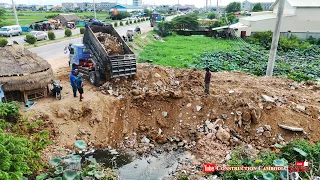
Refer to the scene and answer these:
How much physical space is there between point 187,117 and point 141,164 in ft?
8.63

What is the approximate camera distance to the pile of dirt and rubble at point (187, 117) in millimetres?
8578

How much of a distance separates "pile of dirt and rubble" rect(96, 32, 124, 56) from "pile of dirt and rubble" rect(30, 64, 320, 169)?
1.38 m

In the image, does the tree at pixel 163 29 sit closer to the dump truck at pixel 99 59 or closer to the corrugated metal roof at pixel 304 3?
the corrugated metal roof at pixel 304 3

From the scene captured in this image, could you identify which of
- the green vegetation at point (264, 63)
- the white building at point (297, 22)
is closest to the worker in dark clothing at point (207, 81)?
the green vegetation at point (264, 63)

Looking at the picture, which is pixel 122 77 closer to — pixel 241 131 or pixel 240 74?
pixel 241 131

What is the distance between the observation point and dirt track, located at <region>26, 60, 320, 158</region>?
871 cm

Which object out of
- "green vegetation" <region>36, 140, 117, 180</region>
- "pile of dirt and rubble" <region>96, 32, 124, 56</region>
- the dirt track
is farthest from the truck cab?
"green vegetation" <region>36, 140, 117, 180</region>

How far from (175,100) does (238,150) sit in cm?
315

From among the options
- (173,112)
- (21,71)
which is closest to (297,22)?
(173,112)

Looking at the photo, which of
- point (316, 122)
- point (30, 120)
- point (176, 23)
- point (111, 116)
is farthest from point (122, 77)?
point (176, 23)

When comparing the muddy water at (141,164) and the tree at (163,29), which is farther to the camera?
the tree at (163,29)

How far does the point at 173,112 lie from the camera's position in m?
9.72

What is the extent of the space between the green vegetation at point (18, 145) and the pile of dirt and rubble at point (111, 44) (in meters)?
4.36

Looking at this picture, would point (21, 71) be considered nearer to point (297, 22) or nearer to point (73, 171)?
point (73, 171)
